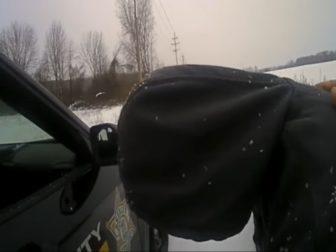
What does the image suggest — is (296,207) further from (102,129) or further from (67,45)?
(67,45)

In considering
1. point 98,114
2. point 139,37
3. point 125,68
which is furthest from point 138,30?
point 98,114

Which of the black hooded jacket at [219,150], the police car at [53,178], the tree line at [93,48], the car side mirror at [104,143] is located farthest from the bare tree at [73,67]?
the black hooded jacket at [219,150]

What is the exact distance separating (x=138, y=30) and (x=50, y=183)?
1.72m

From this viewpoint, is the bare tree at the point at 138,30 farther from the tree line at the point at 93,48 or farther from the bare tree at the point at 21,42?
the bare tree at the point at 21,42

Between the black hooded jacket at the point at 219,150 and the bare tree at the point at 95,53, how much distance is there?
6.99 ft

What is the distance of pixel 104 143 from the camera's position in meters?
1.00

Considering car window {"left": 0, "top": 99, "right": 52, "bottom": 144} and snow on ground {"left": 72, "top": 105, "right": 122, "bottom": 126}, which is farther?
snow on ground {"left": 72, "top": 105, "right": 122, "bottom": 126}

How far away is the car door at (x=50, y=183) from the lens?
2.59ft

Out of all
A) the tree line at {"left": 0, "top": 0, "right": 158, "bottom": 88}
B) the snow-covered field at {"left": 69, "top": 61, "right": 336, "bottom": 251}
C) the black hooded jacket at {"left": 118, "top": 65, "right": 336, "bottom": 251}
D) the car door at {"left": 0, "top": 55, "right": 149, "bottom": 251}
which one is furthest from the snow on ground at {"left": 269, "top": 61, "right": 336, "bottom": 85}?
the black hooded jacket at {"left": 118, "top": 65, "right": 336, "bottom": 251}

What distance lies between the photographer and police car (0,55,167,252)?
0.79 m

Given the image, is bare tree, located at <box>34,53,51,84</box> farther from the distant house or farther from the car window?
the car window

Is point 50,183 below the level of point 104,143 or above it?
below

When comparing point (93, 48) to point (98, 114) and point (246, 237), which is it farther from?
point (246, 237)

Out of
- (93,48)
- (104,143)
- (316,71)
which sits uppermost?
(93,48)
